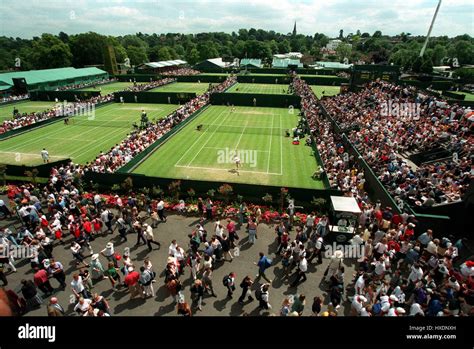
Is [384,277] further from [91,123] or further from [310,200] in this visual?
Result: [91,123]

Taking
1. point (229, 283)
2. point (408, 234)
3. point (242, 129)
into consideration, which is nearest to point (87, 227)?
point (229, 283)

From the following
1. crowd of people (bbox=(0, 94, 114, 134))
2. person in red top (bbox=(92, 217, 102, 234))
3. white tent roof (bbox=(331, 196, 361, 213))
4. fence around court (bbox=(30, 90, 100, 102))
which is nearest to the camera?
white tent roof (bbox=(331, 196, 361, 213))

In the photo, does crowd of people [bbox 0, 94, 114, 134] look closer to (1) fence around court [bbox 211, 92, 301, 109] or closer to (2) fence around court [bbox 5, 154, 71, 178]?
(2) fence around court [bbox 5, 154, 71, 178]

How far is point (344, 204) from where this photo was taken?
15188 mm

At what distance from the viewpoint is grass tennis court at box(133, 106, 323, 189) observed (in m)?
23.0

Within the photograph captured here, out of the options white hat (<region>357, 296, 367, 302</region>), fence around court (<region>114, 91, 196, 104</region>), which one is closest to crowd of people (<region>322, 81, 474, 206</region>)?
white hat (<region>357, 296, 367, 302</region>)

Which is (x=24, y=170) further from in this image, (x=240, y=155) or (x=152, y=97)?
(x=152, y=97)

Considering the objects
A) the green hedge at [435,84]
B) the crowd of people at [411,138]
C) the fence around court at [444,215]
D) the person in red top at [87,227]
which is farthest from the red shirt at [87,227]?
the green hedge at [435,84]

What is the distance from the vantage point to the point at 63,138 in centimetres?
3247

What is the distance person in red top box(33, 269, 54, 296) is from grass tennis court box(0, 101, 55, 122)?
1661 inches

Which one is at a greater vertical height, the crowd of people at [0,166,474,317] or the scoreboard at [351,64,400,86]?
the scoreboard at [351,64,400,86]

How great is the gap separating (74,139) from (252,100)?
29.1 metres

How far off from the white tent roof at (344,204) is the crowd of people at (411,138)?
3.19m
